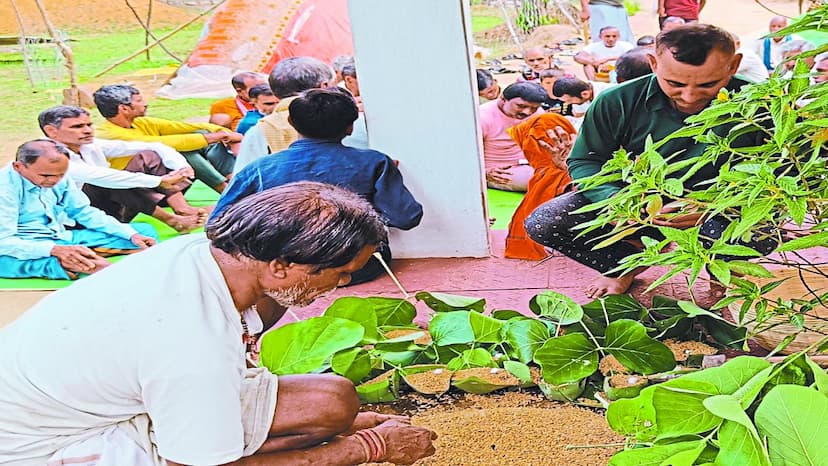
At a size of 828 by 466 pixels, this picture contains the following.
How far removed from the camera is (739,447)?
37.4 inches

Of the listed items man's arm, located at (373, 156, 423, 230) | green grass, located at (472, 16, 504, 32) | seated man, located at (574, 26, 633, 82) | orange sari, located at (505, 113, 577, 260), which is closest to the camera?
man's arm, located at (373, 156, 423, 230)

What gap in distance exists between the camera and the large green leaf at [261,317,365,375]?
2.12m

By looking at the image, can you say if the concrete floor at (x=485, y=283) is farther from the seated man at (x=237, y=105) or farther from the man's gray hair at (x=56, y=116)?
the seated man at (x=237, y=105)

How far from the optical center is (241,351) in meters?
1.60

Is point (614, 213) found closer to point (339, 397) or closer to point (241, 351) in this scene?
point (241, 351)

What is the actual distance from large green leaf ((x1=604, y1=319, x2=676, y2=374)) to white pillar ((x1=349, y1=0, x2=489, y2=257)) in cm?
129

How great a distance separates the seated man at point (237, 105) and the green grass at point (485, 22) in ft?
16.0

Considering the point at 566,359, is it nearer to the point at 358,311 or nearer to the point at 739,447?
the point at 358,311

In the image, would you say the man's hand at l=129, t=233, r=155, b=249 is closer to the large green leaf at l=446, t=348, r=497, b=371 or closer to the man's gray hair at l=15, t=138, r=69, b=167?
the man's gray hair at l=15, t=138, r=69, b=167

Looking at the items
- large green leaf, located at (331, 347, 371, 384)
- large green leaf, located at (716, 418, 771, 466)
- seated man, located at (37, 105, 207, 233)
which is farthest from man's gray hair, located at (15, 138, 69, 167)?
large green leaf, located at (716, 418, 771, 466)

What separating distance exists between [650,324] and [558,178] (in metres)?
1.10

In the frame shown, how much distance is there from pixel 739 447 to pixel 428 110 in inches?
96.2

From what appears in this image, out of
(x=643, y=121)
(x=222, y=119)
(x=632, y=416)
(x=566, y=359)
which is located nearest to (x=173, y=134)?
(x=222, y=119)

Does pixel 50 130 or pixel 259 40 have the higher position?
pixel 50 130
